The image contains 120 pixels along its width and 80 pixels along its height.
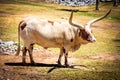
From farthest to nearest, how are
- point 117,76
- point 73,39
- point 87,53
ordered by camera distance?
1. point 87,53
2. point 73,39
3. point 117,76

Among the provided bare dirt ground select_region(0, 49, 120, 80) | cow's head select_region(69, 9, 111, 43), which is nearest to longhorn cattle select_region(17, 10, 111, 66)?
cow's head select_region(69, 9, 111, 43)

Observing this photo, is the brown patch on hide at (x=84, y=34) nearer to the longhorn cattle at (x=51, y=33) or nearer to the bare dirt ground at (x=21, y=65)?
the longhorn cattle at (x=51, y=33)

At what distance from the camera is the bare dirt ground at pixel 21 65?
11.6 meters

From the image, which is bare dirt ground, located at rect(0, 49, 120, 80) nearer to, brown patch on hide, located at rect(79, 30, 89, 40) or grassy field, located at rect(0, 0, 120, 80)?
grassy field, located at rect(0, 0, 120, 80)

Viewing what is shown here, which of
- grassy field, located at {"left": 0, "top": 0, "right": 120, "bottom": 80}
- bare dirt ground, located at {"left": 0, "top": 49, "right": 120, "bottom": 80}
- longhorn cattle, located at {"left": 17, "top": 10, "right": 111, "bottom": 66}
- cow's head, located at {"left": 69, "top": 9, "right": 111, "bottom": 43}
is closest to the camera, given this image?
bare dirt ground, located at {"left": 0, "top": 49, "right": 120, "bottom": 80}

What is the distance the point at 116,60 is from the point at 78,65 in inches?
100

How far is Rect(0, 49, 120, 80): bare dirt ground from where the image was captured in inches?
458

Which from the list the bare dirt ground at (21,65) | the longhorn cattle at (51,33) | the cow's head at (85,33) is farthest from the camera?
the cow's head at (85,33)

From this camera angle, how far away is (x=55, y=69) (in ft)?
42.1

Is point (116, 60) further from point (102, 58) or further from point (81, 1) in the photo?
point (81, 1)

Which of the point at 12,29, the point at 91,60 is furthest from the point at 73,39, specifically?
the point at 12,29

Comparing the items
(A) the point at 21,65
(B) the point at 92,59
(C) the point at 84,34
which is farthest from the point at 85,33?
(A) the point at 21,65

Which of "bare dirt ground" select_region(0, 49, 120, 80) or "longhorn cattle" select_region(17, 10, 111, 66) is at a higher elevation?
"longhorn cattle" select_region(17, 10, 111, 66)

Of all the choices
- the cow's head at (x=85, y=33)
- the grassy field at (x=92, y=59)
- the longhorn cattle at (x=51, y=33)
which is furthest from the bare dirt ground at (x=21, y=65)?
the cow's head at (x=85, y=33)
